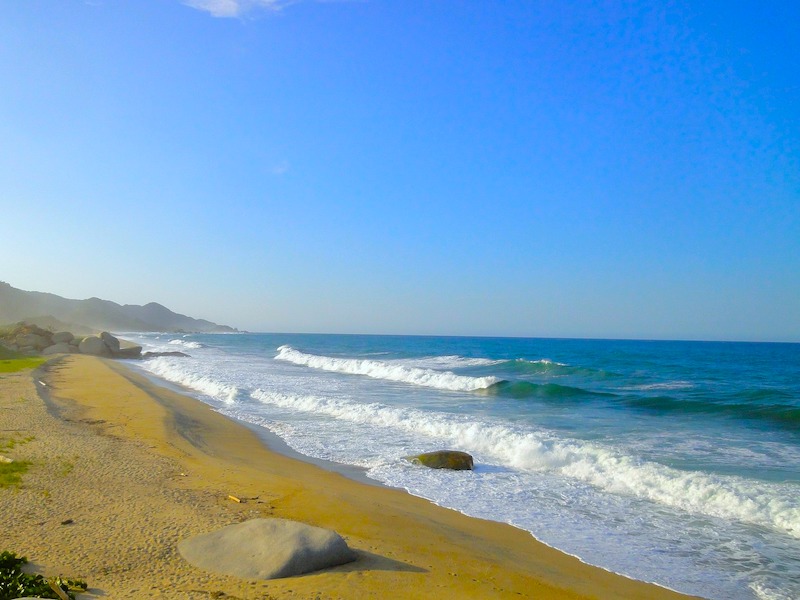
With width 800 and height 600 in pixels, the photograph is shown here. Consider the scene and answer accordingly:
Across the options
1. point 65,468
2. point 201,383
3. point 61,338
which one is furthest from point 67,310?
point 65,468

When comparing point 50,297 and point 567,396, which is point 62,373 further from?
point 50,297

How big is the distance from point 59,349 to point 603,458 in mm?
47766

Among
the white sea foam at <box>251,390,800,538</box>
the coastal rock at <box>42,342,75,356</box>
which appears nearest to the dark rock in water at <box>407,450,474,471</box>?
the white sea foam at <box>251,390,800,538</box>

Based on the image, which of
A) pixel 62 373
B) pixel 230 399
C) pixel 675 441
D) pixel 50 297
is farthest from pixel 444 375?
pixel 50 297

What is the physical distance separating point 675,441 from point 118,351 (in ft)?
159

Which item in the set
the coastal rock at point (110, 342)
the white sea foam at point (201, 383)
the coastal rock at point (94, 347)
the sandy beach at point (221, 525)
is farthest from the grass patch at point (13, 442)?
the coastal rock at point (110, 342)

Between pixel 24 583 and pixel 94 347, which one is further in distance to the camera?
pixel 94 347

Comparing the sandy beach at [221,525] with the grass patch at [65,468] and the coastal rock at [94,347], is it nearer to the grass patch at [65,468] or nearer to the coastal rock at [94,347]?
the grass patch at [65,468]

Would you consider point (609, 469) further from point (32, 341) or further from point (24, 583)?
point (32, 341)

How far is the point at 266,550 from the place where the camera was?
5863 mm

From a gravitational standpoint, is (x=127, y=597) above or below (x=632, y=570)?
above

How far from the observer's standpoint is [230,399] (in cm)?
2191

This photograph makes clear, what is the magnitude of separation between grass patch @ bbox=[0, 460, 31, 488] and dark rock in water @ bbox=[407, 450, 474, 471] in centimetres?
737

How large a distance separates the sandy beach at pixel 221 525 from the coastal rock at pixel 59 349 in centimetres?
3674
